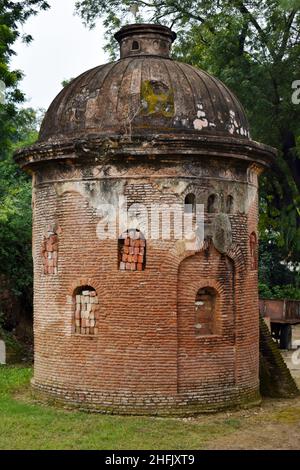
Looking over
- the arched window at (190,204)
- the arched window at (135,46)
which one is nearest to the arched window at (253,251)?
the arched window at (190,204)

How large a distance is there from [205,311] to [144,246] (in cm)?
163

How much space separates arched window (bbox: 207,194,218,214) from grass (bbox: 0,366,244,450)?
3565 mm

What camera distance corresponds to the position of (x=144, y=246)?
36.7ft

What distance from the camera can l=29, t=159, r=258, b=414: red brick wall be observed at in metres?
11.0

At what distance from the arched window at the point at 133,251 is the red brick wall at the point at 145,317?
0.11 m

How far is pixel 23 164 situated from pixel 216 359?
5035 mm

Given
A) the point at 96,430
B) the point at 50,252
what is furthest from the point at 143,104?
the point at 96,430

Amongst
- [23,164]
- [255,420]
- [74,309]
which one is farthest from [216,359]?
[23,164]

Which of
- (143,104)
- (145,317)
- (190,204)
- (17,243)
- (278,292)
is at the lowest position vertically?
(278,292)

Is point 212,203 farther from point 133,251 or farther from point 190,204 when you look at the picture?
point 133,251

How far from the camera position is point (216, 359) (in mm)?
11445

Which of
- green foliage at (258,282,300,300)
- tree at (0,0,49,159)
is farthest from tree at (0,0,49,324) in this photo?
green foliage at (258,282,300,300)
